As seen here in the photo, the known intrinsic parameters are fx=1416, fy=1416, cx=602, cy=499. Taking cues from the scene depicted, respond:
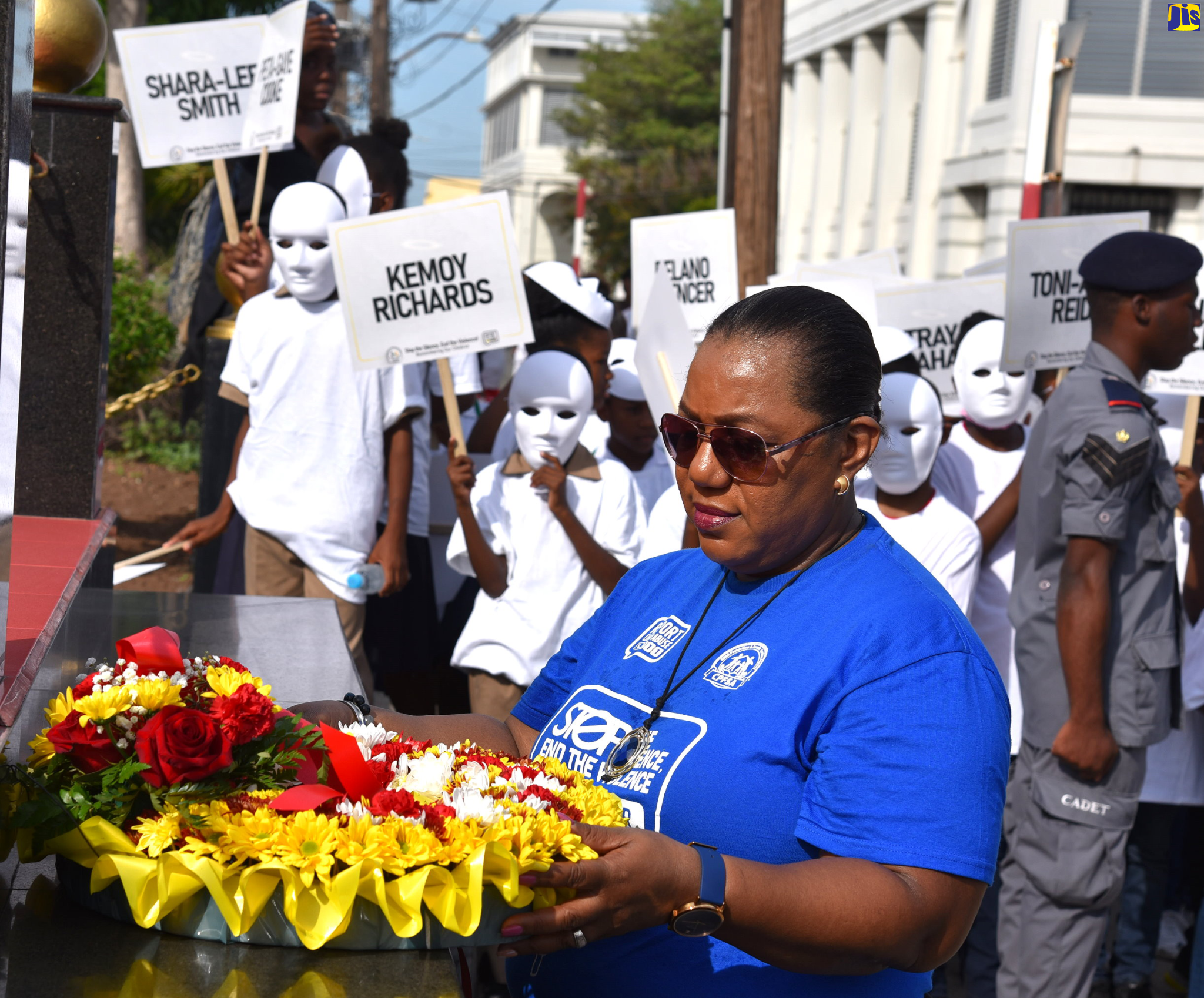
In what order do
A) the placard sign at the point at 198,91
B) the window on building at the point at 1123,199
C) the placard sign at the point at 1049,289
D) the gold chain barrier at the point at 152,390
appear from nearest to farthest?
the placard sign at the point at 1049,289
the placard sign at the point at 198,91
the gold chain barrier at the point at 152,390
the window on building at the point at 1123,199

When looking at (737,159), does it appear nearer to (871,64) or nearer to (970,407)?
(970,407)

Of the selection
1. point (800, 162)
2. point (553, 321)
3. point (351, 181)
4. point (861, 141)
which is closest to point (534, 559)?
point (553, 321)

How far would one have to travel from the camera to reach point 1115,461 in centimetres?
404

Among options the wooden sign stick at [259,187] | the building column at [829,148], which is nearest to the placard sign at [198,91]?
the wooden sign stick at [259,187]

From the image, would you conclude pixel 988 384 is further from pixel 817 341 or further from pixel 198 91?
pixel 817 341

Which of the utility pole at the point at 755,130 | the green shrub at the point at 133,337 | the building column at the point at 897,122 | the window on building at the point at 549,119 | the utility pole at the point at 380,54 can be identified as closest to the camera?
the utility pole at the point at 755,130

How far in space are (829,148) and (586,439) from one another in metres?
37.4

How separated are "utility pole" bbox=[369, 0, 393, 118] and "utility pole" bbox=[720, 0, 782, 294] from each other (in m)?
15.7

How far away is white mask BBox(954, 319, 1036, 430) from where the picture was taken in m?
5.68

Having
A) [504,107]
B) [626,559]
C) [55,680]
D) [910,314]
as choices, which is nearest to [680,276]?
[910,314]

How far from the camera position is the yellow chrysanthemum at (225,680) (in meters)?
2.12

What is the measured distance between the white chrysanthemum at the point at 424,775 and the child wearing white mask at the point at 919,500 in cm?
293

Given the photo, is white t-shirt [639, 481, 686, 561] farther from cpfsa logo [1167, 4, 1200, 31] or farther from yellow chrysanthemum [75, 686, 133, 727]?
yellow chrysanthemum [75, 686, 133, 727]

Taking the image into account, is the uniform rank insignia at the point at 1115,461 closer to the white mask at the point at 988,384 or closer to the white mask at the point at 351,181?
the white mask at the point at 988,384
